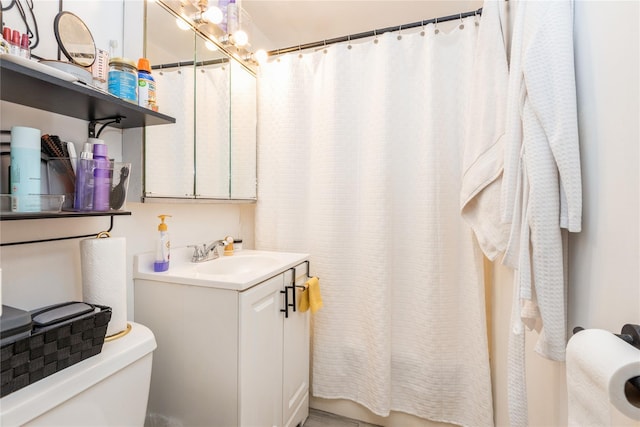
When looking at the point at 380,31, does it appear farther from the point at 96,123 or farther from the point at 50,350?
the point at 50,350

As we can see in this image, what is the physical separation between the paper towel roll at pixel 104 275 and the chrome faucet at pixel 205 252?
572 mm

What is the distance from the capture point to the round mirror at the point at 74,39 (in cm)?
92

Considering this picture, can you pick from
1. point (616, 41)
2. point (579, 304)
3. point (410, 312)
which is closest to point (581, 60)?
point (616, 41)

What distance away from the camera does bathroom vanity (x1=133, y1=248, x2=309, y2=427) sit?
3.60 ft

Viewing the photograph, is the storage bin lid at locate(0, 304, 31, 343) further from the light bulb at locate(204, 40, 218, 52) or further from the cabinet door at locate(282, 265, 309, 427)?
the light bulb at locate(204, 40, 218, 52)

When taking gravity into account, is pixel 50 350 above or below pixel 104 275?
below

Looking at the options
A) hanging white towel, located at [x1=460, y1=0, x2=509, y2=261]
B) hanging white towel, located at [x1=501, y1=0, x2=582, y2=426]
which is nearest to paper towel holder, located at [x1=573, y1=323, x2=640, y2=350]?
hanging white towel, located at [x1=501, y1=0, x2=582, y2=426]

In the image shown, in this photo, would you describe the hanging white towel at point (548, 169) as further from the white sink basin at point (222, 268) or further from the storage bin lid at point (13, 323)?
the storage bin lid at point (13, 323)

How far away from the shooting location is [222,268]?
1549 millimetres

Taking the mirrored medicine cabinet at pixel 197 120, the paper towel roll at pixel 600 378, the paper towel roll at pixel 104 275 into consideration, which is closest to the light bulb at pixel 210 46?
the mirrored medicine cabinet at pixel 197 120

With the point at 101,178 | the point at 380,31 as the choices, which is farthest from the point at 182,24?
the point at 380,31

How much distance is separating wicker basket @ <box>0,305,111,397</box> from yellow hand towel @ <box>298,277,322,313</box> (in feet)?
2.83

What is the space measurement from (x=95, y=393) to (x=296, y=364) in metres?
0.96

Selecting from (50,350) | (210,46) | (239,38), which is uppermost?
(239,38)
